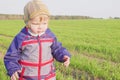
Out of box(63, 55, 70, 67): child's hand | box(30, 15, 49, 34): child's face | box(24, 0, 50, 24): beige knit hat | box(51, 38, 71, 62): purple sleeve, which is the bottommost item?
box(63, 55, 70, 67): child's hand

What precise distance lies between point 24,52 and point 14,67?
9.4 inches

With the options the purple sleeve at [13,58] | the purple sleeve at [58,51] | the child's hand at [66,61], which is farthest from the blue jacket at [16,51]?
the child's hand at [66,61]

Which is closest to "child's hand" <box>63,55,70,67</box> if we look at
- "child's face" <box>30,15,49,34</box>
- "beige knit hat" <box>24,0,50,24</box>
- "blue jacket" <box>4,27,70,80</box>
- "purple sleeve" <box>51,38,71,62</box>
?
"purple sleeve" <box>51,38,71,62</box>

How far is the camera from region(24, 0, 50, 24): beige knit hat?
11.9ft

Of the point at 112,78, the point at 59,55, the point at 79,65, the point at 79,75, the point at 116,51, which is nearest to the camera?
the point at 59,55

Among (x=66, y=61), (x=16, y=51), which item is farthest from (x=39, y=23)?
(x=66, y=61)

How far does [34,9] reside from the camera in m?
3.63

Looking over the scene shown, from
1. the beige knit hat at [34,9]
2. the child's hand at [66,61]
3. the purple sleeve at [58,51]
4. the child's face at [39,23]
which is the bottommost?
the child's hand at [66,61]

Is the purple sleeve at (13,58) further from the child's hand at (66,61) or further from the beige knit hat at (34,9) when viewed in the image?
the child's hand at (66,61)

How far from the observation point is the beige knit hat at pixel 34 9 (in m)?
3.62

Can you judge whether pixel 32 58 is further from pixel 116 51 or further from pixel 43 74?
pixel 116 51

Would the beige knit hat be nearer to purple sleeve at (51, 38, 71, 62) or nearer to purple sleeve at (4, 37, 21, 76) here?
purple sleeve at (4, 37, 21, 76)

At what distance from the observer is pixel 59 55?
3992mm

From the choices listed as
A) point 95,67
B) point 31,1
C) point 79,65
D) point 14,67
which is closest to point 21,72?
point 14,67
